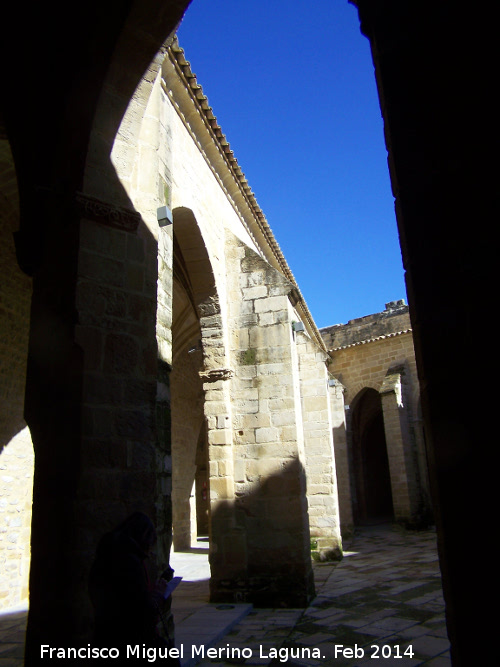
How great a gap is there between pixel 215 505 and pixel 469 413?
5546 mm

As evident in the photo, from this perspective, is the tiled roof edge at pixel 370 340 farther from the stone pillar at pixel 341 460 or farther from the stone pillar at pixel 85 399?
the stone pillar at pixel 85 399

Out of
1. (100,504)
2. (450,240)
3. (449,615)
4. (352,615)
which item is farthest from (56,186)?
(352,615)

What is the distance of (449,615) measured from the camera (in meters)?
1.63

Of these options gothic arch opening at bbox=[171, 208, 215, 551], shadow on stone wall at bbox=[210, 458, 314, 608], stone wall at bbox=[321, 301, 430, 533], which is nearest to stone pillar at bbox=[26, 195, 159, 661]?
shadow on stone wall at bbox=[210, 458, 314, 608]

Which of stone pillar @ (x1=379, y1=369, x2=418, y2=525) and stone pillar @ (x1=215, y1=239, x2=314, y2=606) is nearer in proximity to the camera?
stone pillar @ (x1=215, y1=239, x2=314, y2=606)

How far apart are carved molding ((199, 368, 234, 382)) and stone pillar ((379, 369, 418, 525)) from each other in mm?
9733

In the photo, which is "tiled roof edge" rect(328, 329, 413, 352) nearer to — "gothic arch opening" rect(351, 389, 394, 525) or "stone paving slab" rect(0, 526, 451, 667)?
"gothic arch opening" rect(351, 389, 394, 525)

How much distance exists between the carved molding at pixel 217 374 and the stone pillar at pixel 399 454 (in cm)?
973

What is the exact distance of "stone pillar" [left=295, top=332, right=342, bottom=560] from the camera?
33.2 feet

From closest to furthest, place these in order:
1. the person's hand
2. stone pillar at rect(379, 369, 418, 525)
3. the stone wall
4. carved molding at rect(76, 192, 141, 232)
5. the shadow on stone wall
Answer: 1. the person's hand
2. carved molding at rect(76, 192, 141, 232)
3. the shadow on stone wall
4. the stone wall
5. stone pillar at rect(379, 369, 418, 525)

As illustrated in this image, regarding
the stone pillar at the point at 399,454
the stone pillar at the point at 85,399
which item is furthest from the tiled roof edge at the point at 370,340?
the stone pillar at the point at 85,399

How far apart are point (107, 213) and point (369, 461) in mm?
20693

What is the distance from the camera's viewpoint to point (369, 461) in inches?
877

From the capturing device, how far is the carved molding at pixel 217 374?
7148 mm
